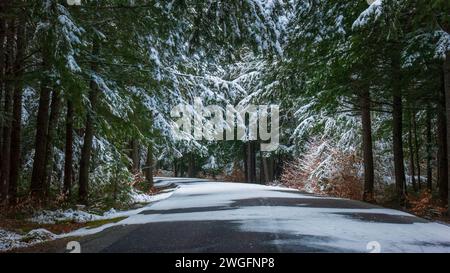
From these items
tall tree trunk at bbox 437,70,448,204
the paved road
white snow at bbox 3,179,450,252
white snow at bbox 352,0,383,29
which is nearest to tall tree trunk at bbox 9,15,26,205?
white snow at bbox 3,179,450,252

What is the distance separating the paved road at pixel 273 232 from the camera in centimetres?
775

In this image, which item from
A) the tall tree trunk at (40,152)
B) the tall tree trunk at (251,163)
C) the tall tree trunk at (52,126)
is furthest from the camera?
the tall tree trunk at (251,163)

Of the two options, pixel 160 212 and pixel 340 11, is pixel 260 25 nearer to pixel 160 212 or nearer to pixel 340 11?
pixel 340 11

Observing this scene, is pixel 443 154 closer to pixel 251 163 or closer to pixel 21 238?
pixel 21 238

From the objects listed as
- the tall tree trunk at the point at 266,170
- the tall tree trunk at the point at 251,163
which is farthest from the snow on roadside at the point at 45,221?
the tall tree trunk at the point at 266,170

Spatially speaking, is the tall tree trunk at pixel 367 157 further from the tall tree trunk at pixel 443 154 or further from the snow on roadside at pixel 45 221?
the snow on roadside at pixel 45 221

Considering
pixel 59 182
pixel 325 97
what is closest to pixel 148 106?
pixel 59 182

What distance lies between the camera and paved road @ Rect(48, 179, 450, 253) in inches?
305
